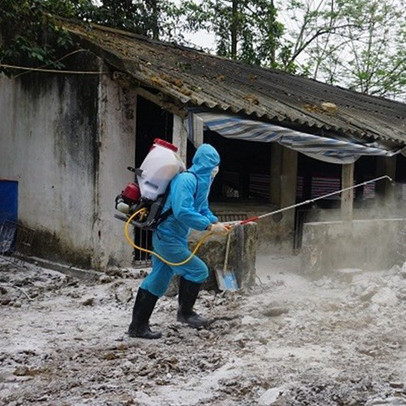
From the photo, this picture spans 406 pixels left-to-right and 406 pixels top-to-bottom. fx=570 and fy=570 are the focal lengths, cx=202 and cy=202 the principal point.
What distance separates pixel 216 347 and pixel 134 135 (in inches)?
172

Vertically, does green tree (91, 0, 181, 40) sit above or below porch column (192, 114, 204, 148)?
above

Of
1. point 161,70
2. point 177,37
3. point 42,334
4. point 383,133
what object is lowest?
point 42,334

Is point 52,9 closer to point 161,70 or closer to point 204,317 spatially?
point 161,70

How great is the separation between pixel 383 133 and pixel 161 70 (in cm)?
442

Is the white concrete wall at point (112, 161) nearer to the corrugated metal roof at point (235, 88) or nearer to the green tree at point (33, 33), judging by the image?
the corrugated metal roof at point (235, 88)

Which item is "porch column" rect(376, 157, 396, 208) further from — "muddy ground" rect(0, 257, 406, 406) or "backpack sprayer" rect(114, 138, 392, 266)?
"backpack sprayer" rect(114, 138, 392, 266)

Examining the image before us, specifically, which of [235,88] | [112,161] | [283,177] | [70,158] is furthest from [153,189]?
[283,177]

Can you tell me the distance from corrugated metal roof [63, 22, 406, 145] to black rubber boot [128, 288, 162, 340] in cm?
308

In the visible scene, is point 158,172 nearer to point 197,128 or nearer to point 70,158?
point 197,128

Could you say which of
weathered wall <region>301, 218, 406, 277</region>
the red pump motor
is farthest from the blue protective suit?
weathered wall <region>301, 218, 406, 277</region>

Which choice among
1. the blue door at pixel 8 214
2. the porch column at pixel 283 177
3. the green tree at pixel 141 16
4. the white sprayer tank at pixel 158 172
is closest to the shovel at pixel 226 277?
the white sprayer tank at pixel 158 172

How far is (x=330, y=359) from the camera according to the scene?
480 centimetres

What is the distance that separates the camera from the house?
326 inches

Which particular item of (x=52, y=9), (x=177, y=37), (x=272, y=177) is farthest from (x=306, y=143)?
(x=177, y=37)
